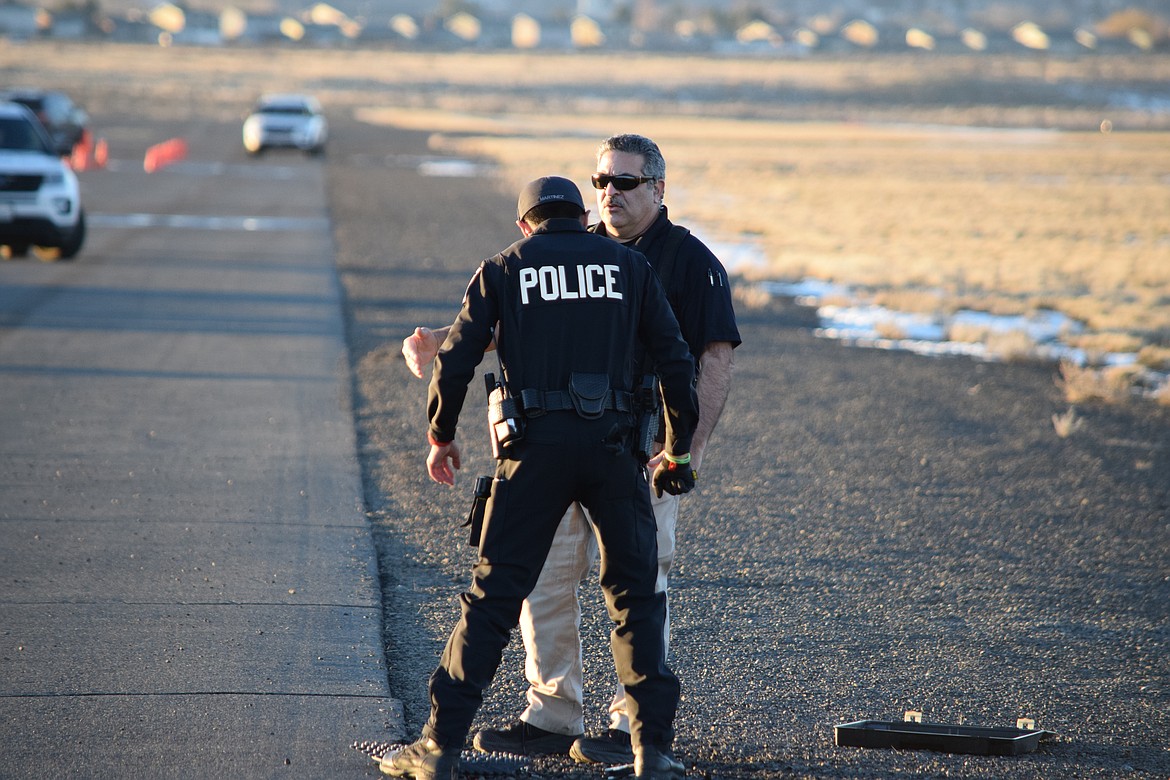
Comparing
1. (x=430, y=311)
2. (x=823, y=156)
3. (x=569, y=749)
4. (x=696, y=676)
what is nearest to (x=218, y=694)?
(x=569, y=749)

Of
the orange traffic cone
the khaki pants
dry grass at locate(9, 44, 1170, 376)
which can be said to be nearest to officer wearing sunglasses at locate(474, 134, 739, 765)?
the khaki pants

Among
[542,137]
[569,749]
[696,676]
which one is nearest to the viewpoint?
[569,749]

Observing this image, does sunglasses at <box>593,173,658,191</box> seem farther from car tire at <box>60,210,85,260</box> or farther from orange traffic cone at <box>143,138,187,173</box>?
orange traffic cone at <box>143,138,187,173</box>

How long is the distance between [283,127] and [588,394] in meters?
36.0

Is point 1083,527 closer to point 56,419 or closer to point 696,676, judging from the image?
point 696,676

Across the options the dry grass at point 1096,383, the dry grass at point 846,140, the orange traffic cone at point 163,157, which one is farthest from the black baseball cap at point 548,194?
the orange traffic cone at point 163,157

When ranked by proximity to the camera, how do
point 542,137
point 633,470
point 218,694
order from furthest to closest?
1. point 542,137
2. point 218,694
3. point 633,470

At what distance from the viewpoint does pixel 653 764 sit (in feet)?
12.3

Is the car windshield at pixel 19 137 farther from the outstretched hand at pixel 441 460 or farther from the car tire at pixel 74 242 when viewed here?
the outstretched hand at pixel 441 460

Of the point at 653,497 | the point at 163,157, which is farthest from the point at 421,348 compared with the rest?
the point at 163,157

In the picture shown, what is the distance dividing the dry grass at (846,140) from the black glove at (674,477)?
10.1 meters

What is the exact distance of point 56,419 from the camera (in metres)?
8.41

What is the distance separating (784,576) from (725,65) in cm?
13082

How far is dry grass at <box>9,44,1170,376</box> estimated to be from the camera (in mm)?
20562
